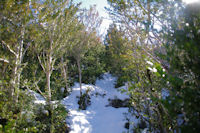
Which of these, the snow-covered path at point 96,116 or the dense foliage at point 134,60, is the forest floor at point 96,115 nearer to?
the snow-covered path at point 96,116

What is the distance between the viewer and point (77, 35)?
7734 mm

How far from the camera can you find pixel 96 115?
21.1ft

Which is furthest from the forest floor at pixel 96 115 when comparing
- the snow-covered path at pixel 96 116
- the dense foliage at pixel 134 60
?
the dense foliage at pixel 134 60

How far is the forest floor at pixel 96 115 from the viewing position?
504 centimetres

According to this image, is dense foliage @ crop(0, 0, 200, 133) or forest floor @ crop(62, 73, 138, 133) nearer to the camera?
dense foliage @ crop(0, 0, 200, 133)

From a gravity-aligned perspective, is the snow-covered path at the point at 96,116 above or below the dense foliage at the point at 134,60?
below

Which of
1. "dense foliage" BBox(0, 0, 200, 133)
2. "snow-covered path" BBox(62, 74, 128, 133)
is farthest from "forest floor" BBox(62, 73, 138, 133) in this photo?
"dense foliage" BBox(0, 0, 200, 133)

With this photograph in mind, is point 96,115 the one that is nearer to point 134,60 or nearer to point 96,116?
point 96,116

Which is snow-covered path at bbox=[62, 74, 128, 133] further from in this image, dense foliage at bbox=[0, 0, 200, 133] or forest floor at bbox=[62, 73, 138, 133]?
dense foliage at bbox=[0, 0, 200, 133]

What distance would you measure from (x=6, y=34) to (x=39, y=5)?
1290 millimetres

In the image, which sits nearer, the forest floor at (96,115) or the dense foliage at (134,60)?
the dense foliage at (134,60)

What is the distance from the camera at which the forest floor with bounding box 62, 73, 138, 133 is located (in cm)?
504

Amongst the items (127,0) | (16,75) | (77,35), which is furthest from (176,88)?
(77,35)

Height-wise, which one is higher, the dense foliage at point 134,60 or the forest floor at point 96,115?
the dense foliage at point 134,60
